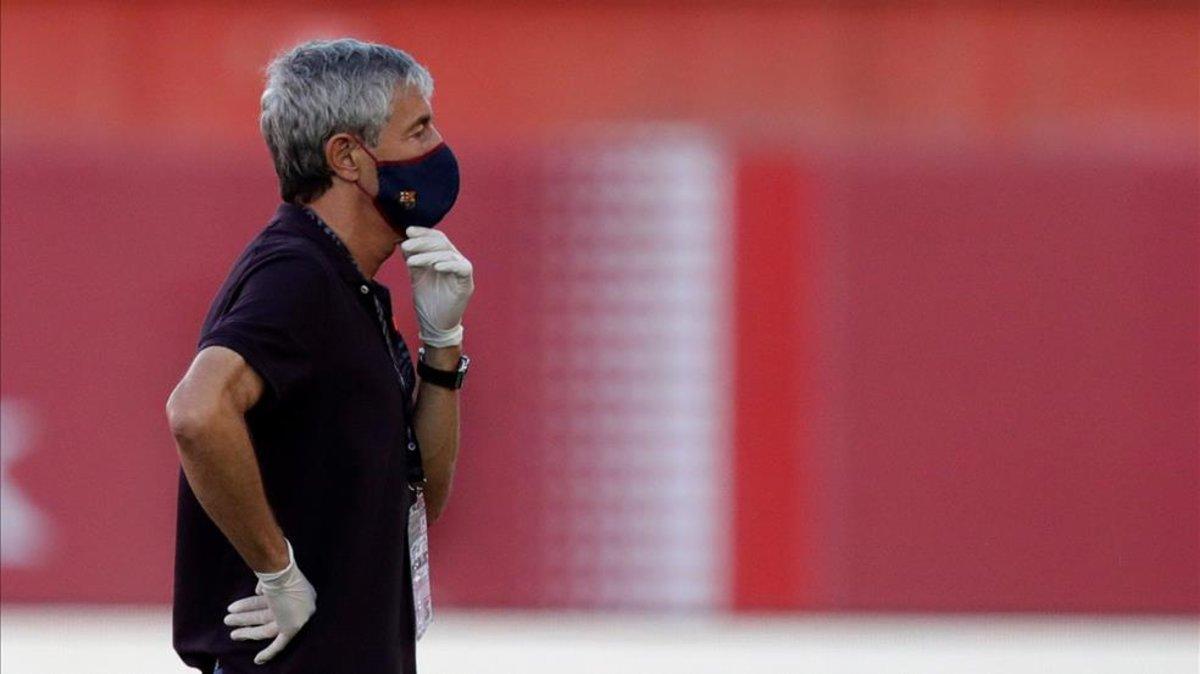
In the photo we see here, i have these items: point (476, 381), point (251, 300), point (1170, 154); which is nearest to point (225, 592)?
point (251, 300)

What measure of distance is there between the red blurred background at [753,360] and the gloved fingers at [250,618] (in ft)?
11.5

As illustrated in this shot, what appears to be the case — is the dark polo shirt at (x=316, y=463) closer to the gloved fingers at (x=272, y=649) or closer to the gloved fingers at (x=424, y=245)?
the gloved fingers at (x=272, y=649)

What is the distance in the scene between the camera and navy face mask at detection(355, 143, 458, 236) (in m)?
2.35

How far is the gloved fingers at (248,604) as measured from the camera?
7.18 ft

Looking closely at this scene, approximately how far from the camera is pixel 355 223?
2357 mm

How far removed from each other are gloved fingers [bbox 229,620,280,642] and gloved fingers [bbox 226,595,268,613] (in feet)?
0.07

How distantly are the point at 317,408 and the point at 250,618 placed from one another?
261 mm

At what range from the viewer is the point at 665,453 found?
5.79 m

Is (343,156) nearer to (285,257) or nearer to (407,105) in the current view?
(407,105)

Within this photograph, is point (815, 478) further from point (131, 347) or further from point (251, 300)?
point (251, 300)

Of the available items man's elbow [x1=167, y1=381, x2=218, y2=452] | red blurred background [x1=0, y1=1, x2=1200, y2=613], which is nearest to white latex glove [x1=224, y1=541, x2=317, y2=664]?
man's elbow [x1=167, y1=381, x2=218, y2=452]

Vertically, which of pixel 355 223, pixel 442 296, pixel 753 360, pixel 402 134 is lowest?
pixel 753 360

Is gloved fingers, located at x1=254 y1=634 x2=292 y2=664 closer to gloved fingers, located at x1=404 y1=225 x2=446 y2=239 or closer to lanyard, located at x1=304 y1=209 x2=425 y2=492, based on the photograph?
lanyard, located at x1=304 y1=209 x2=425 y2=492

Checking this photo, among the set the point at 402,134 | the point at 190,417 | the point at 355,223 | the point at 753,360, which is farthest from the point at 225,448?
the point at 753,360
